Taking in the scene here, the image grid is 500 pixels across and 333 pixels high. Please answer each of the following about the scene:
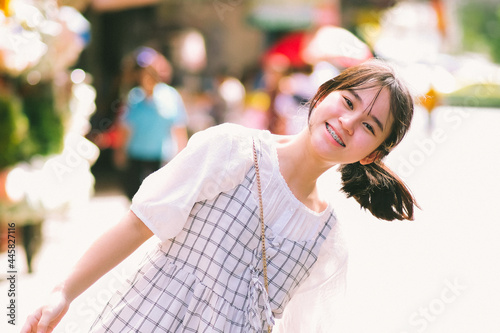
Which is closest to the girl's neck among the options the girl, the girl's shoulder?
the girl

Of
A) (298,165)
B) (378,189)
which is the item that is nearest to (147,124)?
(378,189)

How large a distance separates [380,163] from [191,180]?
2.30ft

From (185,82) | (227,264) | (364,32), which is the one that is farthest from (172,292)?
(364,32)

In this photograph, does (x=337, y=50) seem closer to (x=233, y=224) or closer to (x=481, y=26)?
(x=481, y=26)

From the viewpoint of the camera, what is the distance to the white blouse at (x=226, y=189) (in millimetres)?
1570

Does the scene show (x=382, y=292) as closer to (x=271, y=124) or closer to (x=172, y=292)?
(x=271, y=124)

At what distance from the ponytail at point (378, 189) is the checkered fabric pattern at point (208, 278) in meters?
0.47

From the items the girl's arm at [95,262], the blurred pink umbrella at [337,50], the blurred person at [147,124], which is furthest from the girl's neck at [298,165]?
the blurred pink umbrella at [337,50]

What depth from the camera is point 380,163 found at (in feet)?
6.46

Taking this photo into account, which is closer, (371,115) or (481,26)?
(371,115)

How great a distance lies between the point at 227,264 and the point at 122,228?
0.30 meters

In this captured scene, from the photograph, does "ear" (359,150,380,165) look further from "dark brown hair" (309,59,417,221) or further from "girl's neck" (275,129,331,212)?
"girl's neck" (275,129,331,212)

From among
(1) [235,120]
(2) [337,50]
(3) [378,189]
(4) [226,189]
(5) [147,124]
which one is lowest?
(1) [235,120]

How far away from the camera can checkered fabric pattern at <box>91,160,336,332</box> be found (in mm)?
1607
